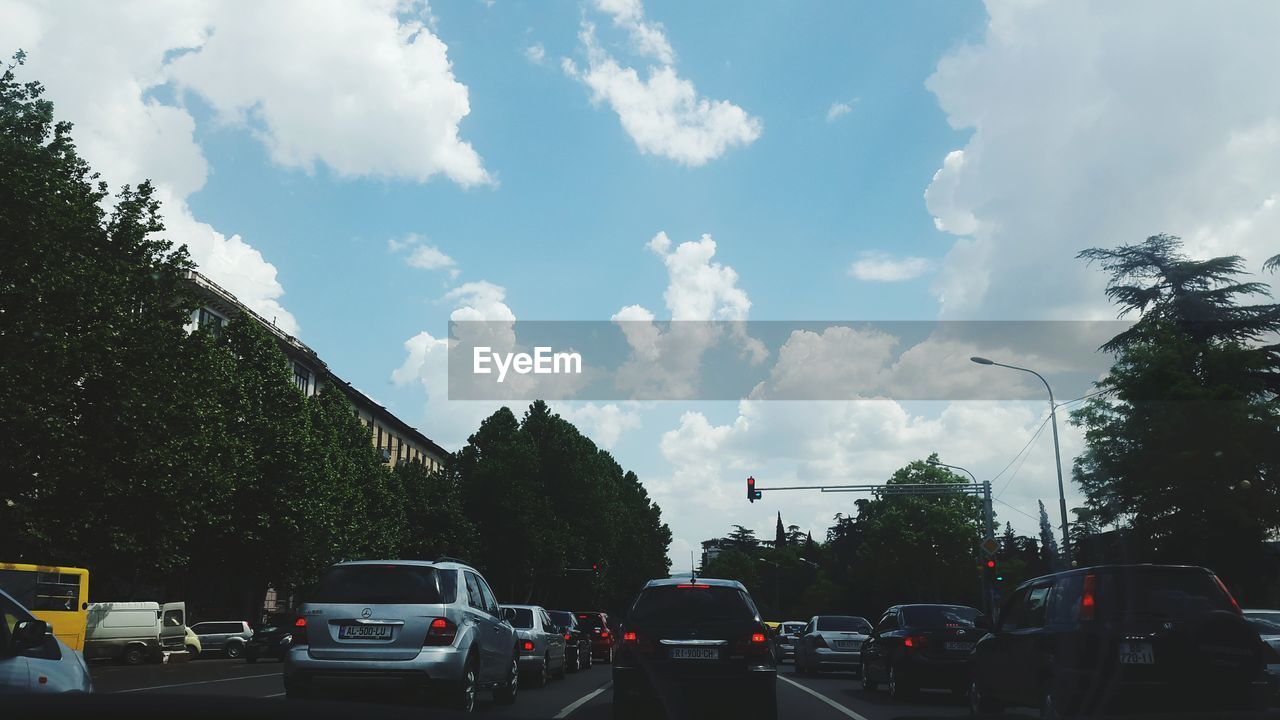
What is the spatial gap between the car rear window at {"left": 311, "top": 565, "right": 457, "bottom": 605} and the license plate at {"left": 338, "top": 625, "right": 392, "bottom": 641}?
0.28 metres

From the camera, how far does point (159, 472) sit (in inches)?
1053

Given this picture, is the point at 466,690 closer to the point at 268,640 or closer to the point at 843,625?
the point at 843,625

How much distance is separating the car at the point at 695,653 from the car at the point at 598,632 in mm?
22155

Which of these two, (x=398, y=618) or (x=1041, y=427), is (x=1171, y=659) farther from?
(x=1041, y=427)

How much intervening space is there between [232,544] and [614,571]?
50302mm

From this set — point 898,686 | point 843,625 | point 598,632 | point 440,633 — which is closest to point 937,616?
point 898,686

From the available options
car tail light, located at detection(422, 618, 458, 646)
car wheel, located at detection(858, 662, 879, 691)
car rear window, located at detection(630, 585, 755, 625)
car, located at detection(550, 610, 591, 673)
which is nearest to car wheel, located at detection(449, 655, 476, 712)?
car tail light, located at detection(422, 618, 458, 646)

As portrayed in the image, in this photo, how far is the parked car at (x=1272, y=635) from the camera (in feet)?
43.5

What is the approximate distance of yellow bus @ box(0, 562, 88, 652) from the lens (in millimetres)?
21672

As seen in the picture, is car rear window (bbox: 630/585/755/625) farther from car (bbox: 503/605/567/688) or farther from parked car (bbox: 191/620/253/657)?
parked car (bbox: 191/620/253/657)

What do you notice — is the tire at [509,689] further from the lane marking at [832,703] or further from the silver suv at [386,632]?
the lane marking at [832,703]

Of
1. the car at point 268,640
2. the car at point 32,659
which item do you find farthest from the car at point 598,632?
the car at point 32,659

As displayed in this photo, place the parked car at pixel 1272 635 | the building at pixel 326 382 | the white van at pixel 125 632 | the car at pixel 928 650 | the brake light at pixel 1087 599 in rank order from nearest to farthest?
the brake light at pixel 1087 599
the parked car at pixel 1272 635
the car at pixel 928 650
the white van at pixel 125 632
the building at pixel 326 382

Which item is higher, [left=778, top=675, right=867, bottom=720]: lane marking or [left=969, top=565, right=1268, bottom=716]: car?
[left=969, top=565, right=1268, bottom=716]: car
